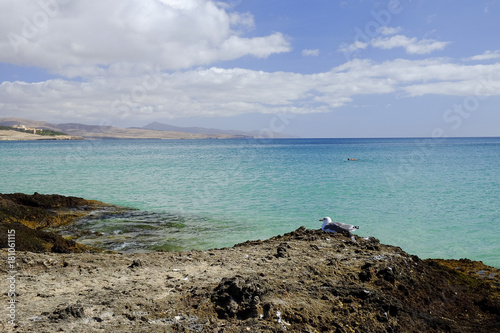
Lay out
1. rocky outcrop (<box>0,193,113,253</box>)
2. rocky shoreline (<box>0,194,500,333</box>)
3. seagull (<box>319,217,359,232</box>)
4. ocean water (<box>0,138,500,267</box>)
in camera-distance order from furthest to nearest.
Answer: ocean water (<box>0,138,500,267</box>)
seagull (<box>319,217,359,232</box>)
rocky outcrop (<box>0,193,113,253</box>)
rocky shoreline (<box>0,194,500,333</box>)

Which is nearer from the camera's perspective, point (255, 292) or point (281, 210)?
point (255, 292)

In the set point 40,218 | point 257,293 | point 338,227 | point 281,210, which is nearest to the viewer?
point 257,293

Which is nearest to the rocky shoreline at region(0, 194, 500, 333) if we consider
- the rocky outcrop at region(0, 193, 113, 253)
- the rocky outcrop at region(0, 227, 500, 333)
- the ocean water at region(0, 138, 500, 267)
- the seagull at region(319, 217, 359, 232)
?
the rocky outcrop at region(0, 227, 500, 333)

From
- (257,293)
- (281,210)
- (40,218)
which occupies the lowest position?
A: (40,218)

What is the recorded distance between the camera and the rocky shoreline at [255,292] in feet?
17.4

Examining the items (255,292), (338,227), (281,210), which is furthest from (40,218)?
(255,292)

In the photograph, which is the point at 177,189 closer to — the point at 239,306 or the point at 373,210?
the point at 373,210

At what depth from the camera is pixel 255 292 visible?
5.89 metres

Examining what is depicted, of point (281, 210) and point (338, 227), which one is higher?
point (338, 227)

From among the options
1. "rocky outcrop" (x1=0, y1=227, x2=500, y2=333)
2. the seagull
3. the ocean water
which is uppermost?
the seagull

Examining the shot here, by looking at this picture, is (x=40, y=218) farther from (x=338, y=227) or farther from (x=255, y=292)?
(x=255, y=292)

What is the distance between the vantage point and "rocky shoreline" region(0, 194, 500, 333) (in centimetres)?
531

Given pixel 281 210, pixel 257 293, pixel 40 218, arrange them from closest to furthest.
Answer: pixel 257 293 → pixel 40 218 → pixel 281 210

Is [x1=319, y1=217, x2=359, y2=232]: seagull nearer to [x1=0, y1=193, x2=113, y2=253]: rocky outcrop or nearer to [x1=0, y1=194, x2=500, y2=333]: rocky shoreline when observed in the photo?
[x1=0, y1=194, x2=500, y2=333]: rocky shoreline
